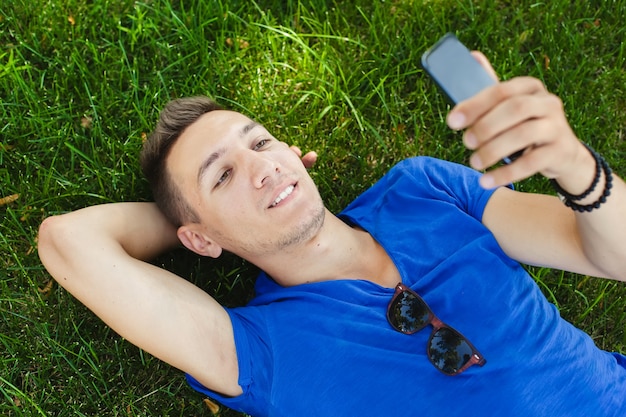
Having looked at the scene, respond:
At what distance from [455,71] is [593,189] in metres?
0.71

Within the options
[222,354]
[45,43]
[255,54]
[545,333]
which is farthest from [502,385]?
[45,43]

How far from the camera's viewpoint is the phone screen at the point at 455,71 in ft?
6.94

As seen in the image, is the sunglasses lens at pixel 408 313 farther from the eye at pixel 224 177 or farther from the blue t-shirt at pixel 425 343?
the eye at pixel 224 177

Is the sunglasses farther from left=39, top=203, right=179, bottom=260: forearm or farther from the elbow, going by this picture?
the elbow

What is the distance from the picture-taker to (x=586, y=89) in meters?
4.30

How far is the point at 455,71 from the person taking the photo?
84.0 inches

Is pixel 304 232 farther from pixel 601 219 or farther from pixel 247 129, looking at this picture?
pixel 601 219

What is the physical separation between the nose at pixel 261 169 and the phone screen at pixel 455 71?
111 centimetres

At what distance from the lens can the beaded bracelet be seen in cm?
237

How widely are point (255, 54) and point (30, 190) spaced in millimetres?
1613

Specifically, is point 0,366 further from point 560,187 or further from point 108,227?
point 560,187

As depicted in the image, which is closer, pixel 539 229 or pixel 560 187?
pixel 560 187

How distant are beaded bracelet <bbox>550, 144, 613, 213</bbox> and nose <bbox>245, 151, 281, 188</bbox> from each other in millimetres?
1252

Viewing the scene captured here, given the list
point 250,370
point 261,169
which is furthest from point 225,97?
point 250,370
